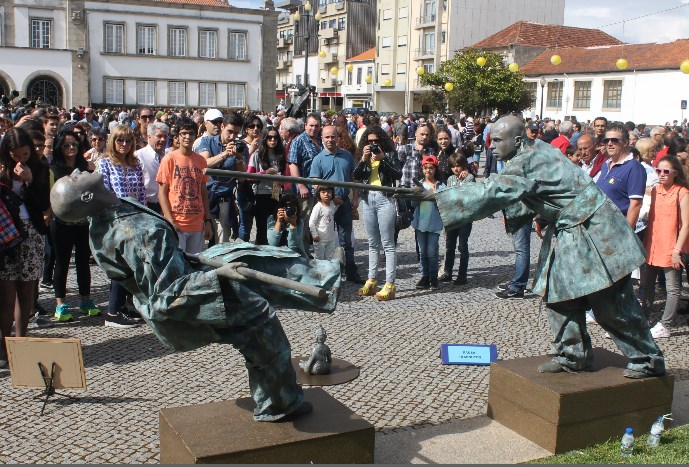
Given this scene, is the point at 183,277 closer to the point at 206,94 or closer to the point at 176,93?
the point at 176,93

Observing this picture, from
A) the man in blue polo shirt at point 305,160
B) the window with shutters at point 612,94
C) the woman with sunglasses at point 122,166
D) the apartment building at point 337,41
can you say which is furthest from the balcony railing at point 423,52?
the woman with sunglasses at point 122,166

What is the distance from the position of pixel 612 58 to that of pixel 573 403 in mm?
37519

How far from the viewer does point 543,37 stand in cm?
4581

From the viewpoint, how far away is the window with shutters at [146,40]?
42.3 meters

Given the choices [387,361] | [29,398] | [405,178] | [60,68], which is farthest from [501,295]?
[60,68]

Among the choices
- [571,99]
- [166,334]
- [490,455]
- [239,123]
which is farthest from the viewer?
[571,99]

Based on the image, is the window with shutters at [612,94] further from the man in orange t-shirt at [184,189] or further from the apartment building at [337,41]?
the man in orange t-shirt at [184,189]

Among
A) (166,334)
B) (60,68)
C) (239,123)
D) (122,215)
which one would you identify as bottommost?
(166,334)

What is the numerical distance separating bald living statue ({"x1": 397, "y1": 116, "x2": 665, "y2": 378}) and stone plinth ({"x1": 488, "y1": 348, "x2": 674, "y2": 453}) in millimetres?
117

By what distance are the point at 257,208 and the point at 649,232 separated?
424cm

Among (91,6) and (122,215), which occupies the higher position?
(91,6)

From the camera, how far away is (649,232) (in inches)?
275

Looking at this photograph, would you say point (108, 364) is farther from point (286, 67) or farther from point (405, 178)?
point (286, 67)

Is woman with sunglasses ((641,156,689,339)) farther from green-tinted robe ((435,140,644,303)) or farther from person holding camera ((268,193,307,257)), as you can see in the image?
person holding camera ((268,193,307,257))
